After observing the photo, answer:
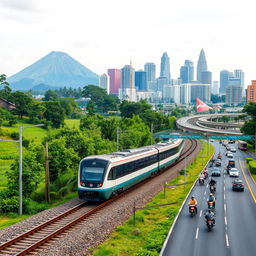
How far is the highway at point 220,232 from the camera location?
823 inches

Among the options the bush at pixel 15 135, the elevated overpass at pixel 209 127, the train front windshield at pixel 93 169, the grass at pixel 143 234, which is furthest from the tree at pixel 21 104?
the grass at pixel 143 234

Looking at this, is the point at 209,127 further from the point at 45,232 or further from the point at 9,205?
the point at 45,232

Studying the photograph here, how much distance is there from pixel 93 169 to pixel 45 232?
822 cm

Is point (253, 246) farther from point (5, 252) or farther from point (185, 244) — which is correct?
point (5, 252)

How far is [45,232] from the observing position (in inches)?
939

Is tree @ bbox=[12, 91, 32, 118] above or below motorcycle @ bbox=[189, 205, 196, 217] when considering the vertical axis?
above

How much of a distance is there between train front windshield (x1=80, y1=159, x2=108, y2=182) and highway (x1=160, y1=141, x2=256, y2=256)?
7.47 meters

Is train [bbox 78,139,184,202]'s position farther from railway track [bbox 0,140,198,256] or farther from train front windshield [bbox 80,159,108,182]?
railway track [bbox 0,140,198,256]

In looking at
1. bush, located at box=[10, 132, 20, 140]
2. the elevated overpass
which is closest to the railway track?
bush, located at box=[10, 132, 20, 140]

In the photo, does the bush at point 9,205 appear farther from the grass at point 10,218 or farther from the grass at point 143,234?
the grass at point 143,234

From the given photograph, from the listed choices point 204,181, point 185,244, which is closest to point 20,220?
point 185,244

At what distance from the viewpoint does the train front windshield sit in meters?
30.6

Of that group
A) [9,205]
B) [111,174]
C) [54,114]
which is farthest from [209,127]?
[9,205]

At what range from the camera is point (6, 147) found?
74.6 meters
